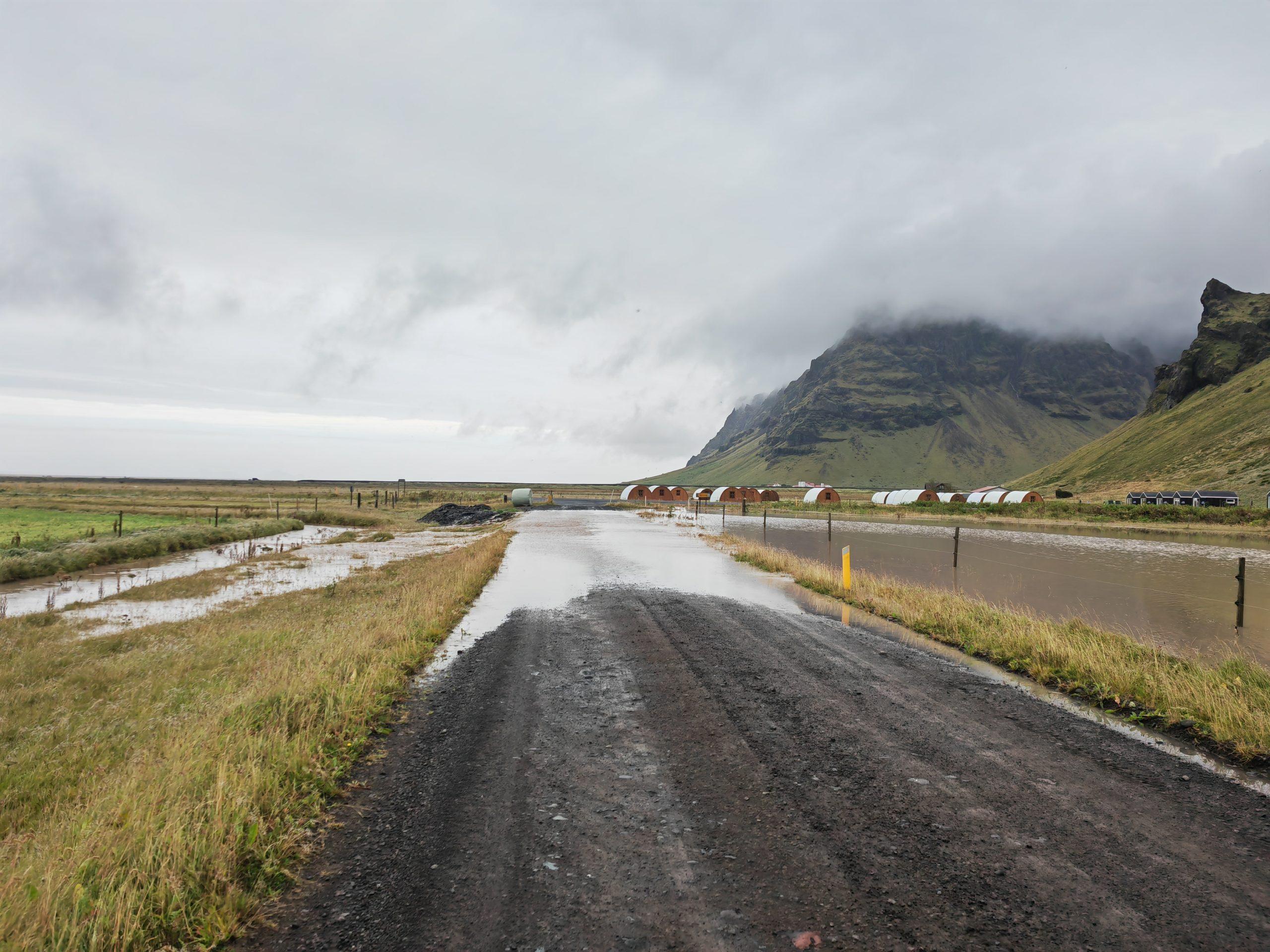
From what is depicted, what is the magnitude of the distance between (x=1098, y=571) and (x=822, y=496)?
69.7 m

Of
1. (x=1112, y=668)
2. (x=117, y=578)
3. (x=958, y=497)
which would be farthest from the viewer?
(x=958, y=497)

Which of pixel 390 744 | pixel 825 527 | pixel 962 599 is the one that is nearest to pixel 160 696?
pixel 390 744

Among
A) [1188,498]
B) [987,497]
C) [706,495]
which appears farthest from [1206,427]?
[706,495]

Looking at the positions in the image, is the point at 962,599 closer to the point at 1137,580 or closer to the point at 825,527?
the point at 1137,580

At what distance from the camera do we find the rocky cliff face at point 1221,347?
14362cm

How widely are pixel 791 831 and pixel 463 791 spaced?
3004mm

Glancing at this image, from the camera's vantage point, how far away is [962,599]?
15.8 meters

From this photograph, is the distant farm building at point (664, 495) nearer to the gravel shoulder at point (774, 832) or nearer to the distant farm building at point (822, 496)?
the distant farm building at point (822, 496)

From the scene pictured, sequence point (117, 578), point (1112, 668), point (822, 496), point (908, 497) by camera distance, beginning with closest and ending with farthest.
Answer: point (1112, 668), point (117, 578), point (908, 497), point (822, 496)

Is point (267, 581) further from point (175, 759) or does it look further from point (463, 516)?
point (463, 516)

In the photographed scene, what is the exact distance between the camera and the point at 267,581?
72.2 feet

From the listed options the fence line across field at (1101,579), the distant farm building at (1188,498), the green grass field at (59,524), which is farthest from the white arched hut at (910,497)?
the green grass field at (59,524)

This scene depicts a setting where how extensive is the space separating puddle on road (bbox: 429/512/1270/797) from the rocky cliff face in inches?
6782

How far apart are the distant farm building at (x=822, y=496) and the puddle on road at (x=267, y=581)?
67.1 metres
